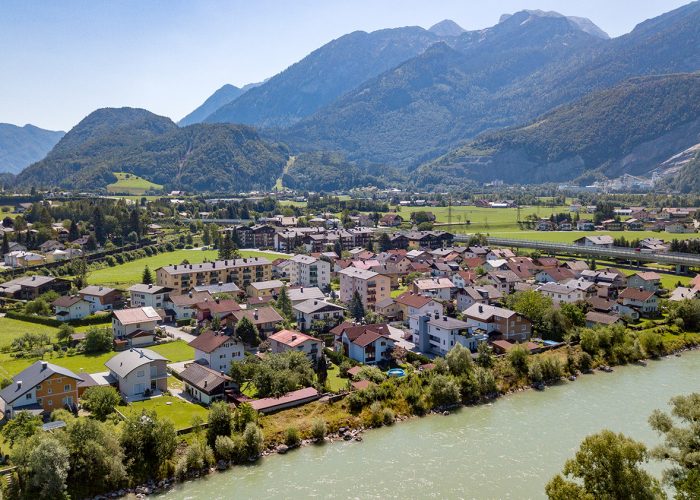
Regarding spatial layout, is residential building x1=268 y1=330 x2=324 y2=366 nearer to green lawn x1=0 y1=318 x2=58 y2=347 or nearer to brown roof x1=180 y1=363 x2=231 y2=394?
brown roof x1=180 y1=363 x2=231 y2=394

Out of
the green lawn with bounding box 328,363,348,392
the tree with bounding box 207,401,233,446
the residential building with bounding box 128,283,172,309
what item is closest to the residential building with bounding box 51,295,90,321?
the residential building with bounding box 128,283,172,309

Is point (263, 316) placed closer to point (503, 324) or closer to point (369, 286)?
point (369, 286)

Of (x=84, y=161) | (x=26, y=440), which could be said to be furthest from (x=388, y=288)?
(x=84, y=161)

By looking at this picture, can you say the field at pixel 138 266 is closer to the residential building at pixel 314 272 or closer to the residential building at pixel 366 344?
the residential building at pixel 314 272

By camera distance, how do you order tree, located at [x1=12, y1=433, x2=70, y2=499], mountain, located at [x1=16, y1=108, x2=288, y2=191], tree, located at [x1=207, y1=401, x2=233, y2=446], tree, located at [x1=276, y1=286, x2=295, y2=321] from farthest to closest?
mountain, located at [x1=16, y1=108, x2=288, y2=191] → tree, located at [x1=276, y1=286, x2=295, y2=321] → tree, located at [x1=207, y1=401, x2=233, y2=446] → tree, located at [x1=12, y1=433, x2=70, y2=499]

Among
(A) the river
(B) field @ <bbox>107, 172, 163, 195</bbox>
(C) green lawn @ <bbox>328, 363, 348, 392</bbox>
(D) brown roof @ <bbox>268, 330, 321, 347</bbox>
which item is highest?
(B) field @ <bbox>107, 172, 163, 195</bbox>

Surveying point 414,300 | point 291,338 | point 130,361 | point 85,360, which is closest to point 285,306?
point 414,300
